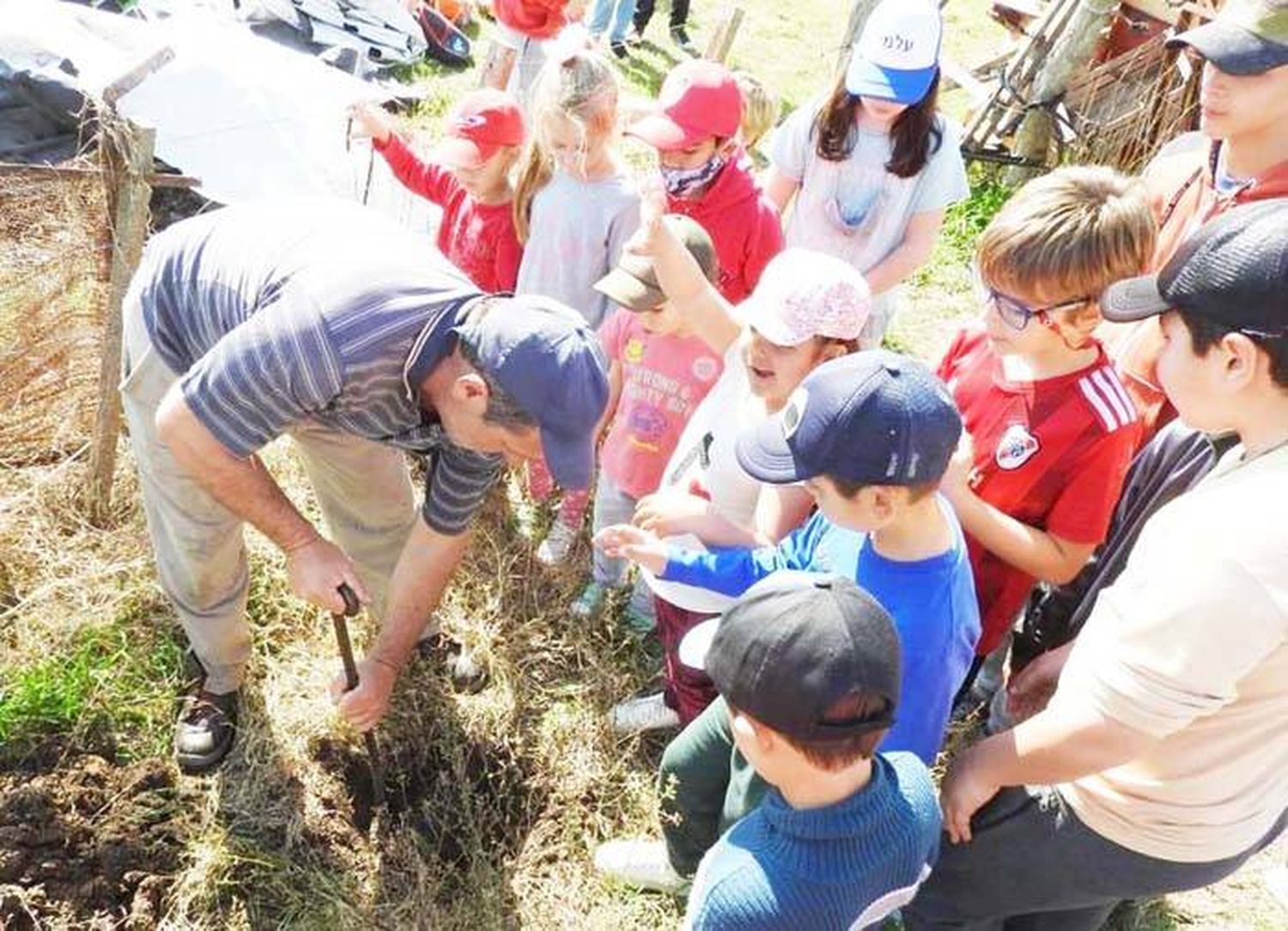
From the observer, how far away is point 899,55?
11.0 ft

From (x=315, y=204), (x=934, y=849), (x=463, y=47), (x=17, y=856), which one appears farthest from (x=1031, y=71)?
(x=17, y=856)

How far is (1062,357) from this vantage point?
237 centimetres

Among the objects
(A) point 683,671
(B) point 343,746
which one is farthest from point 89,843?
(A) point 683,671

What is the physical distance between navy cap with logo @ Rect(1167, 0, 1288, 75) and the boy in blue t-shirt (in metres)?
1.40

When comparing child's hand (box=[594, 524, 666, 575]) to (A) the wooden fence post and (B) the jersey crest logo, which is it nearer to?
(B) the jersey crest logo

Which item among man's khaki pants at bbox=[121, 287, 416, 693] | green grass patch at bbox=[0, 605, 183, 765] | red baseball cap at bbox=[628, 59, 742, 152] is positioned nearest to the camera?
man's khaki pants at bbox=[121, 287, 416, 693]

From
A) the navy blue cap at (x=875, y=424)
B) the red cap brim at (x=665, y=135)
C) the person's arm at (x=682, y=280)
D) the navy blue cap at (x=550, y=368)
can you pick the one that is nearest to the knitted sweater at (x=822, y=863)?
the navy blue cap at (x=875, y=424)

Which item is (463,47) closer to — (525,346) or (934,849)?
(525,346)

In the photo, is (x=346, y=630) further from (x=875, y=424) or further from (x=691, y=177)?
(x=691, y=177)

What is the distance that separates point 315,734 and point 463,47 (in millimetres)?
6054

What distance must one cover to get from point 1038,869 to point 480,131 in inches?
108

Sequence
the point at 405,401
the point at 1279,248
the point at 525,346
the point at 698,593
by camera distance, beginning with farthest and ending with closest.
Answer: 1. the point at 698,593
2. the point at 405,401
3. the point at 525,346
4. the point at 1279,248

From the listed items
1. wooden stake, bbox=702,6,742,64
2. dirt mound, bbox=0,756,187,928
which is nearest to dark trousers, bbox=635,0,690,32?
wooden stake, bbox=702,6,742,64

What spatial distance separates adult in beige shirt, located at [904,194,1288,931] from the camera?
1491 millimetres
